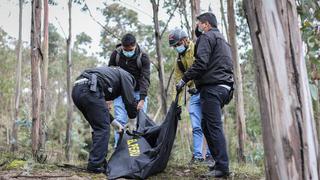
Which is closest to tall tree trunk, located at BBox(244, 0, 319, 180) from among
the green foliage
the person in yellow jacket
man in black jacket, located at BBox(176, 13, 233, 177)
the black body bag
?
man in black jacket, located at BBox(176, 13, 233, 177)

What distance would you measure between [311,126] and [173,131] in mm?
2553

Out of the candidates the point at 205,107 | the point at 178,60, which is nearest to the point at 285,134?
the point at 205,107

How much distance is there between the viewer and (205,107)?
4.33 meters

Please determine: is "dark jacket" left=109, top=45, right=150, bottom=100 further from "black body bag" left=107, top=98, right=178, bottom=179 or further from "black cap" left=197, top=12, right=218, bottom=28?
"black cap" left=197, top=12, right=218, bottom=28

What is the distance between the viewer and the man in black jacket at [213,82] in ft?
14.0

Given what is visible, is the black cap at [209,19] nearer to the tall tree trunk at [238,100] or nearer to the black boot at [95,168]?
the black boot at [95,168]

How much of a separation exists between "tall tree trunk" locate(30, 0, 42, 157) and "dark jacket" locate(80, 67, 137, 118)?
8.73 ft

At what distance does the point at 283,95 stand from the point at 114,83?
280 centimetres

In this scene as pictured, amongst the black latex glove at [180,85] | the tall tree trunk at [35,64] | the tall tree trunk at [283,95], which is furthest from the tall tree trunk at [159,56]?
the tall tree trunk at [283,95]

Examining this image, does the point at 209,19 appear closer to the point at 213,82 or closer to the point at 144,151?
the point at 213,82

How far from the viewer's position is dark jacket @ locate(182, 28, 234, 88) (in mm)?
4266

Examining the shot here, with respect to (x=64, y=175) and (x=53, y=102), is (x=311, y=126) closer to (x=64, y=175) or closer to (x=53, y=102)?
(x=64, y=175)

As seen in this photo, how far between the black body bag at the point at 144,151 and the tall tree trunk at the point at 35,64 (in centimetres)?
270

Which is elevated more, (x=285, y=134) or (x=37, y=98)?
(x=37, y=98)
